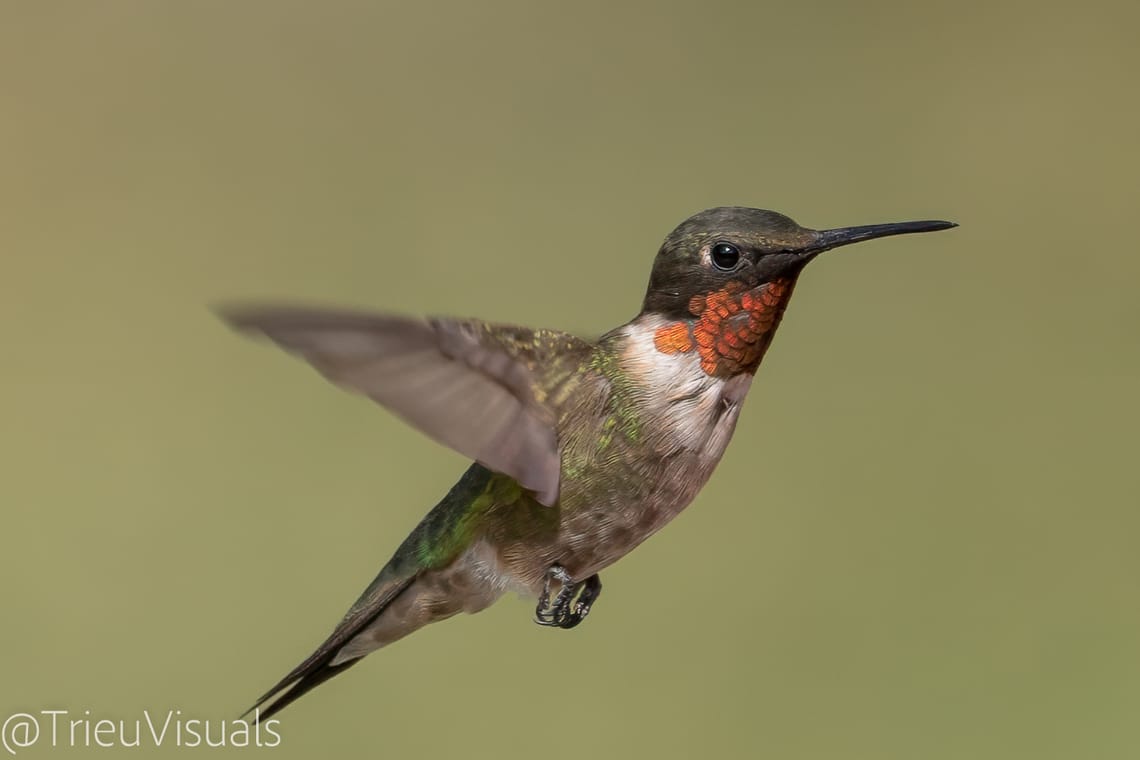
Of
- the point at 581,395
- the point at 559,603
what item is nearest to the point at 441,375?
the point at 581,395

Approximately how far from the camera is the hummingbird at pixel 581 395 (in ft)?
2.46

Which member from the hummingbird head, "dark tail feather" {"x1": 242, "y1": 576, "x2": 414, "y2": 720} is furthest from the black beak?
"dark tail feather" {"x1": 242, "y1": 576, "x2": 414, "y2": 720}

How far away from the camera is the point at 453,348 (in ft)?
2.56

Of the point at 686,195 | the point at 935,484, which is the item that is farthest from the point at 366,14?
the point at 935,484

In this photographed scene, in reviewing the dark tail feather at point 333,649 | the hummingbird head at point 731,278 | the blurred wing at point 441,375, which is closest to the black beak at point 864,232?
the hummingbird head at point 731,278

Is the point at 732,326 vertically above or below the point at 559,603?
above

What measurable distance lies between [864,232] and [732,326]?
4.1 inches

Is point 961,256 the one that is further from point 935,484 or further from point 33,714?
point 33,714

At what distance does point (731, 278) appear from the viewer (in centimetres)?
81

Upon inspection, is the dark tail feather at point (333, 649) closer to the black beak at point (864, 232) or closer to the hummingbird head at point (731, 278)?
the hummingbird head at point (731, 278)

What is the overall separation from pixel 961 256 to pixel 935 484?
16.6 inches

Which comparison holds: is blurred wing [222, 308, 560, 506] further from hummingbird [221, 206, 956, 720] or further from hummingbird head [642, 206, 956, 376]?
hummingbird head [642, 206, 956, 376]

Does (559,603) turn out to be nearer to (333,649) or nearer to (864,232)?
(333,649)

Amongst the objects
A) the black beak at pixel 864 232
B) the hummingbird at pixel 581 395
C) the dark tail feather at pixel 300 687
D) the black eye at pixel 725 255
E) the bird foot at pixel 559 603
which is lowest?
the dark tail feather at pixel 300 687
